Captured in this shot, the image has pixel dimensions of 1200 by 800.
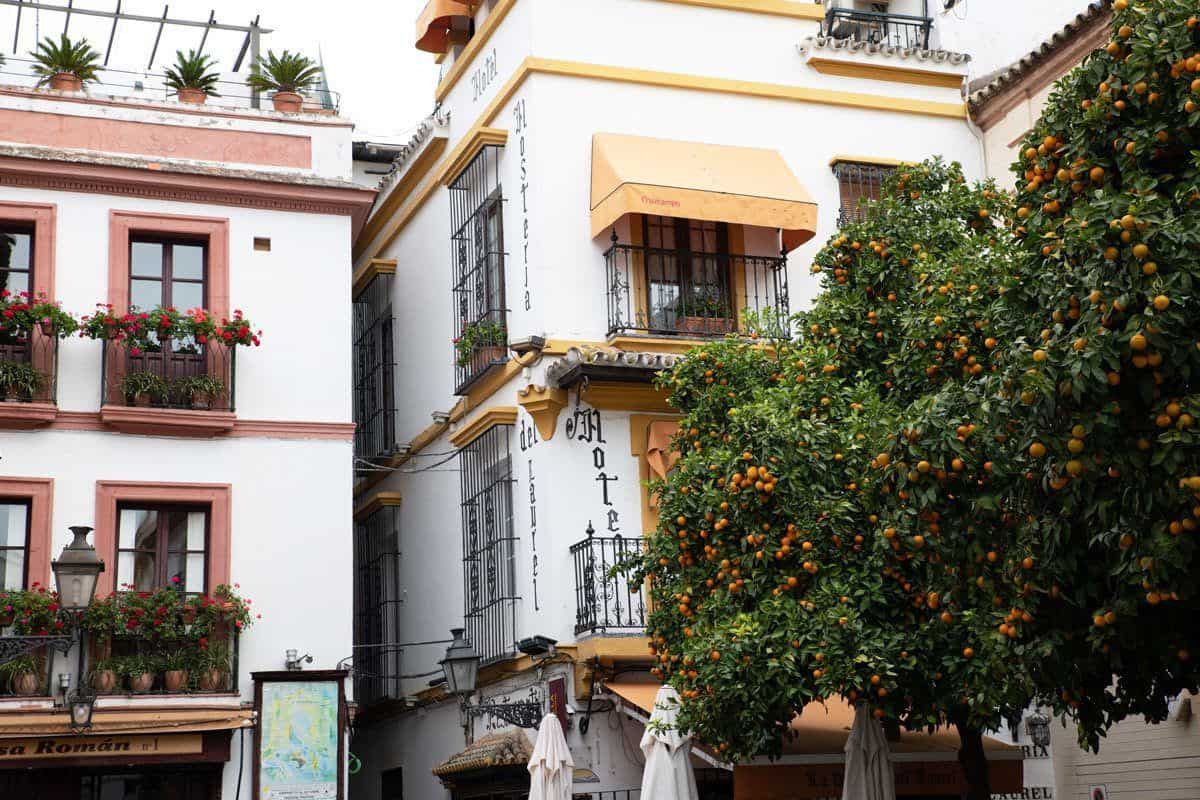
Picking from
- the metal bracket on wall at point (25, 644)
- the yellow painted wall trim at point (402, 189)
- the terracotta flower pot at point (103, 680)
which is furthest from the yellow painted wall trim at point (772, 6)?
the metal bracket on wall at point (25, 644)

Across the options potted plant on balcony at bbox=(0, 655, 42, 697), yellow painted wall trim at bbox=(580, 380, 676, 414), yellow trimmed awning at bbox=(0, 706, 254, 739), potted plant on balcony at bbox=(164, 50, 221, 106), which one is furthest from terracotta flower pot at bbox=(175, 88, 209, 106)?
yellow trimmed awning at bbox=(0, 706, 254, 739)

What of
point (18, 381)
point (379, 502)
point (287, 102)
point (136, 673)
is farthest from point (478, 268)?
point (136, 673)

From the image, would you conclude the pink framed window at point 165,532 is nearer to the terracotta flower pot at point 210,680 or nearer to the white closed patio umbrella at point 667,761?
the terracotta flower pot at point 210,680

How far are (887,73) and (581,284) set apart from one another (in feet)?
16.9

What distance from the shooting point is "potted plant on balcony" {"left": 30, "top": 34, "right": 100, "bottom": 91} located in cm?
1708

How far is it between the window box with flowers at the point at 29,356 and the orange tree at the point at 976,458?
653 cm

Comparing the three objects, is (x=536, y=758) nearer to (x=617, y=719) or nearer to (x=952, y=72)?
(x=617, y=719)

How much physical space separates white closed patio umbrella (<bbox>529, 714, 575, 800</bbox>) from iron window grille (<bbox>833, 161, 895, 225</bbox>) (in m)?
7.37

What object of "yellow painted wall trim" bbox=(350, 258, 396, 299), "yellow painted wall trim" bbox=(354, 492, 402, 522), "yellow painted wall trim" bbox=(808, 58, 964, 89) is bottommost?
"yellow painted wall trim" bbox=(354, 492, 402, 522)

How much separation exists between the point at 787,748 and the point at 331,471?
19.2 feet

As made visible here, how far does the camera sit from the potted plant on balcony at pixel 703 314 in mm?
17094

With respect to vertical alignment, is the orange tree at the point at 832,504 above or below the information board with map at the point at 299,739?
above

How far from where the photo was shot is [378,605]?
20.8 m

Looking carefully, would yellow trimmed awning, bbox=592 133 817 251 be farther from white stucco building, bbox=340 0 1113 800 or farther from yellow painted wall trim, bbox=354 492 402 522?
yellow painted wall trim, bbox=354 492 402 522
